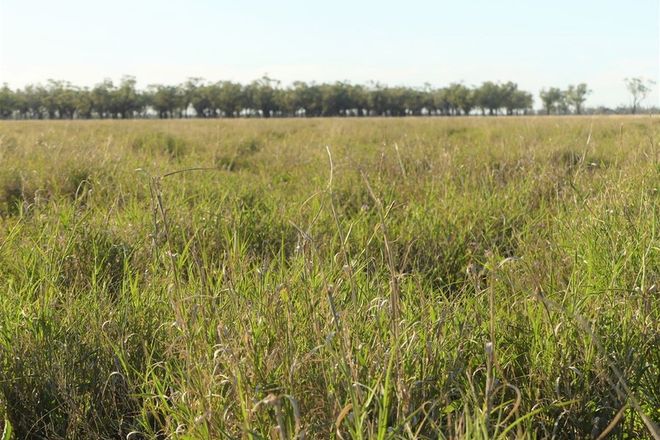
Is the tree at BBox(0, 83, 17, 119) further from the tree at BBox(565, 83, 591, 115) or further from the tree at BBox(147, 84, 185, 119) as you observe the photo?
the tree at BBox(565, 83, 591, 115)

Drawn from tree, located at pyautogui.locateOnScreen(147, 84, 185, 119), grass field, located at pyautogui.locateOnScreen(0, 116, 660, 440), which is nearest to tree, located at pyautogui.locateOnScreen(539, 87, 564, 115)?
tree, located at pyautogui.locateOnScreen(147, 84, 185, 119)

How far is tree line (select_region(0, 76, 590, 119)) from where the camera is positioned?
3233 inches

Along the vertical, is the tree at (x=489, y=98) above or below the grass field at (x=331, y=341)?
above

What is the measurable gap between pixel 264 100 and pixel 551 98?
48.9 metres

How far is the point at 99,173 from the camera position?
4.85m

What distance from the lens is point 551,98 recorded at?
101 m

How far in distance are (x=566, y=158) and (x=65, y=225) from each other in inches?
215

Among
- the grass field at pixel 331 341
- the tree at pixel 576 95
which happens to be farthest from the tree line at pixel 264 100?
the grass field at pixel 331 341

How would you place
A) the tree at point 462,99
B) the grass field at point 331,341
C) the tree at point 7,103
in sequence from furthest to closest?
the tree at point 462,99 < the tree at point 7,103 < the grass field at point 331,341

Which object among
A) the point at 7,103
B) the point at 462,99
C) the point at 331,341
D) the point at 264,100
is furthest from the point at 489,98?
the point at 331,341

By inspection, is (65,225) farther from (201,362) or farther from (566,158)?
(566,158)

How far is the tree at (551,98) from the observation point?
10112 cm

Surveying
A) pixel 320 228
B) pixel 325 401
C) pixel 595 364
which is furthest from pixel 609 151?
pixel 325 401

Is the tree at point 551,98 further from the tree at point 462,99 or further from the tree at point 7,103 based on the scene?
the tree at point 7,103
